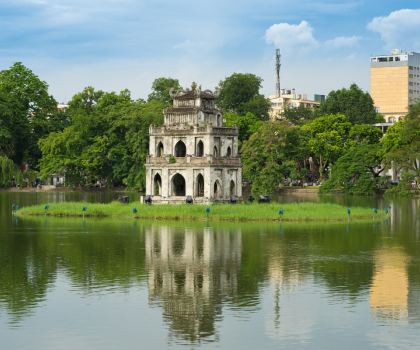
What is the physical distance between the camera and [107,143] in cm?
11825

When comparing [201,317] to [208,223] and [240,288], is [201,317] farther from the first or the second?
[208,223]

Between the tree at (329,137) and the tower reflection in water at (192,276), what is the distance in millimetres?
75341

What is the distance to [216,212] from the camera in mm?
57938

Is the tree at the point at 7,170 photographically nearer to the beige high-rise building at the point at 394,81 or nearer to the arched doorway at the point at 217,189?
the arched doorway at the point at 217,189

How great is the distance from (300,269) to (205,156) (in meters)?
33.6

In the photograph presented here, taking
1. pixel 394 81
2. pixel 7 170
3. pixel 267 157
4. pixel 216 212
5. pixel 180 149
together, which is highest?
pixel 394 81

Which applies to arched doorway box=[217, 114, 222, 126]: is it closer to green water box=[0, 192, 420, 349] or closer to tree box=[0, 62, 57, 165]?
green water box=[0, 192, 420, 349]

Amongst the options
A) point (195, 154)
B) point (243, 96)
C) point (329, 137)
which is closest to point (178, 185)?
point (195, 154)

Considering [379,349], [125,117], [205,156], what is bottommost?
[379,349]

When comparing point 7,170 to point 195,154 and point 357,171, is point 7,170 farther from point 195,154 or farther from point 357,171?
point 357,171

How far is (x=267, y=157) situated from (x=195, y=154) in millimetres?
48604

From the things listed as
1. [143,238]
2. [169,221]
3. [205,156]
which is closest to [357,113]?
[205,156]

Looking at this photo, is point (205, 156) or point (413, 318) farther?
point (205, 156)

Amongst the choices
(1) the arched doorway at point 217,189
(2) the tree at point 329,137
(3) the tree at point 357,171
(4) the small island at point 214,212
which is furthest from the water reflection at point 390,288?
(2) the tree at point 329,137
